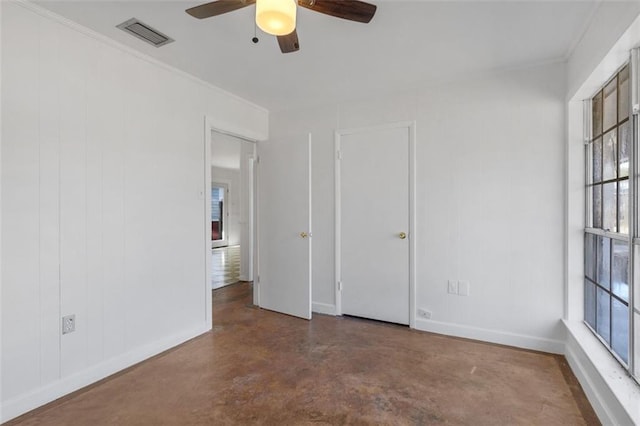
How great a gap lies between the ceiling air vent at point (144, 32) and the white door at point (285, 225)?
155 centimetres

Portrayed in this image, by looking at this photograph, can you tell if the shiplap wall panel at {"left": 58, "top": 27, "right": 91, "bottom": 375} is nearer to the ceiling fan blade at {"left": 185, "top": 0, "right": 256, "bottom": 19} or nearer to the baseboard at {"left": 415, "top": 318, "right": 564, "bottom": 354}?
the ceiling fan blade at {"left": 185, "top": 0, "right": 256, "bottom": 19}

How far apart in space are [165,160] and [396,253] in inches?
92.5

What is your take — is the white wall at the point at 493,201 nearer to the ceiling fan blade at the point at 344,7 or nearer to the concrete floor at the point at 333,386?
the concrete floor at the point at 333,386

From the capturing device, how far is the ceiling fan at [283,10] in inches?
53.5

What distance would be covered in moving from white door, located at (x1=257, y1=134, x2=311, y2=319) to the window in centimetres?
241

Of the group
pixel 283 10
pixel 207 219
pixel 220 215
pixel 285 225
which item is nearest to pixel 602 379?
pixel 283 10

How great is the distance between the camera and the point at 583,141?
8.07 feet

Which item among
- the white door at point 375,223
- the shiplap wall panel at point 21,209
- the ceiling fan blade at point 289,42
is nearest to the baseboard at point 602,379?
the white door at point 375,223

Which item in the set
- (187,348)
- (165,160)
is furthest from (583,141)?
(187,348)

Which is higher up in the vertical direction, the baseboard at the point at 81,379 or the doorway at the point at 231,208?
the doorway at the point at 231,208

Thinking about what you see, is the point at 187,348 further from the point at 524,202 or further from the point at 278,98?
the point at 524,202

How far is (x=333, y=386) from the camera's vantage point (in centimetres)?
214

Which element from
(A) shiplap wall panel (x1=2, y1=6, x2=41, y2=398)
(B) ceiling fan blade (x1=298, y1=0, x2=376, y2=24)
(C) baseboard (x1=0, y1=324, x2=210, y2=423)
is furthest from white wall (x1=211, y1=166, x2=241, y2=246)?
(B) ceiling fan blade (x1=298, y1=0, x2=376, y2=24)

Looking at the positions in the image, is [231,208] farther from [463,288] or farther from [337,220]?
[463,288]
